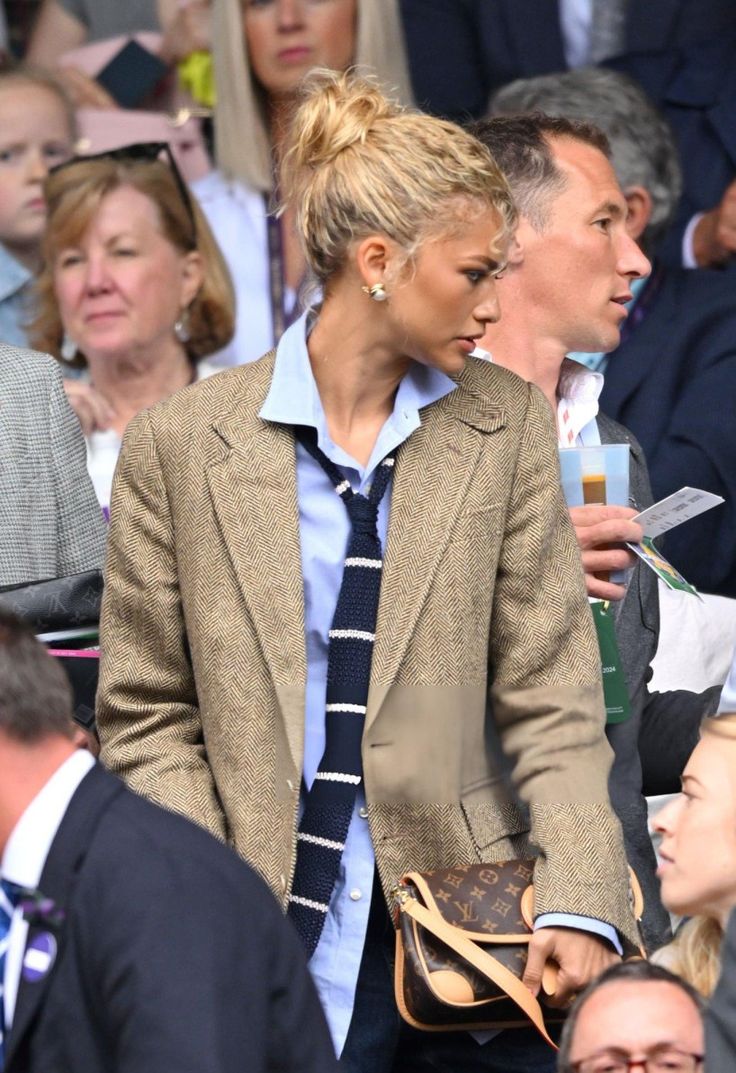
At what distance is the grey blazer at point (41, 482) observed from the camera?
3934 mm

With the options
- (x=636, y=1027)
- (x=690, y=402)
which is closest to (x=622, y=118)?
(x=690, y=402)

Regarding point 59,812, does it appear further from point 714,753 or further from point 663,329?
point 663,329

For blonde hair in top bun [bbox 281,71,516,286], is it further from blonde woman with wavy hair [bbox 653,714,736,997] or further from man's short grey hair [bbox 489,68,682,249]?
man's short grey hair [bbox 489,68,682,249]

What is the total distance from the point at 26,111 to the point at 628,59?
1.74m

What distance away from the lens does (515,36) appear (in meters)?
6.52

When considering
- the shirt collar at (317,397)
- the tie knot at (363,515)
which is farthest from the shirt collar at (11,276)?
the tie knot at (363,515)

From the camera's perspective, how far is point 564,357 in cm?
406

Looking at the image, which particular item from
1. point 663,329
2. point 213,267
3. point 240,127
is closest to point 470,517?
point 663,329

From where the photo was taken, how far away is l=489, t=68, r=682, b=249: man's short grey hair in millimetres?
5410

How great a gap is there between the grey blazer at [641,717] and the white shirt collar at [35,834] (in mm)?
1422

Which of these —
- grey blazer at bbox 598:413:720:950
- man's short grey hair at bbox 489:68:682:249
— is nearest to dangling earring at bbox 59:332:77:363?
man's short grey hair at bbox 489:68:682:249

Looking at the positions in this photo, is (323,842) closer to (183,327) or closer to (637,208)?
(637,208)

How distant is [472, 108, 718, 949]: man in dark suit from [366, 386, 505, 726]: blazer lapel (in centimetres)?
57

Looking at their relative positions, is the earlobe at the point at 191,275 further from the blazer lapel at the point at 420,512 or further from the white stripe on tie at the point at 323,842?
the white stripe on tie at the point at 323,842
